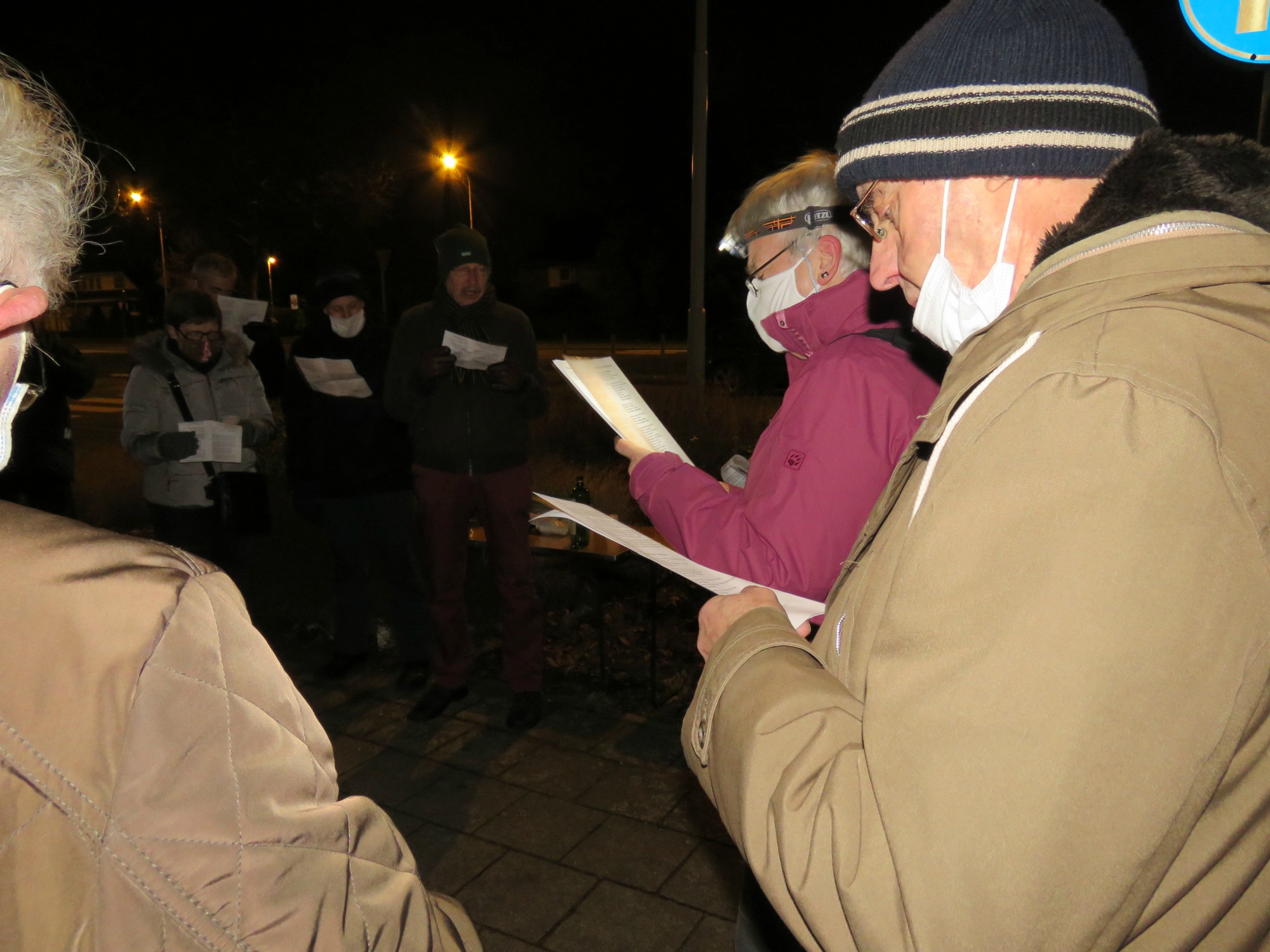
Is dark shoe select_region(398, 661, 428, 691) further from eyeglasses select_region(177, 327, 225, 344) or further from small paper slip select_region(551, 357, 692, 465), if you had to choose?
small paper slip select_region(551, 357, 692, 465)

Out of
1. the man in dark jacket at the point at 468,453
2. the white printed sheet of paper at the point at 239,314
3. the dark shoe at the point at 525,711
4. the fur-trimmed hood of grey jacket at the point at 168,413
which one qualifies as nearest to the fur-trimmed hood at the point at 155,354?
the fur-trimmed hood of grey jacket at the point at 168,413

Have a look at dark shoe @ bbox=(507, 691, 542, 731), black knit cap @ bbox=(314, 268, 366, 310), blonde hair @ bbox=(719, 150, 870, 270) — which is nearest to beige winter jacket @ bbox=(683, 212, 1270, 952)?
blonde hair @ bbox=(719, 150, 870, 270)

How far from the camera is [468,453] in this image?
4316 mm

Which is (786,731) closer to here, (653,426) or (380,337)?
(653,426)

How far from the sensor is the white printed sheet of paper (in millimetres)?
5016

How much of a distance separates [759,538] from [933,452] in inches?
35.5

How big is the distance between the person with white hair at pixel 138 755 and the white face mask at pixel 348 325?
3940mm

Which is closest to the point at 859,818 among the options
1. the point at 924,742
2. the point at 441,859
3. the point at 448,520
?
the point at 924,742

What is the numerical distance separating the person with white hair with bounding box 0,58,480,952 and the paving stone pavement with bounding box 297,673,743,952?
234cm

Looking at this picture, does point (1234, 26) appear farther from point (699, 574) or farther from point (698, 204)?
point (698, 204)

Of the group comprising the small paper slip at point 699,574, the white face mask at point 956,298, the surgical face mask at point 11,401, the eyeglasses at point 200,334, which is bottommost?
the small paper slip at point 699,574

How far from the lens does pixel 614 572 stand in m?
5.67

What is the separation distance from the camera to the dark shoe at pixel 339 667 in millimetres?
4980

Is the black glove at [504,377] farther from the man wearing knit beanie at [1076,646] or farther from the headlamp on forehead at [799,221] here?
the man wearing knit beanie at [1076,646]
